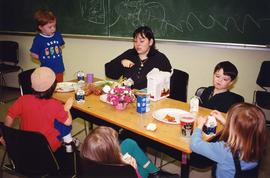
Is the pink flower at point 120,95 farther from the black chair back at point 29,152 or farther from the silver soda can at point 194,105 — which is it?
the black chair back at point 29,152

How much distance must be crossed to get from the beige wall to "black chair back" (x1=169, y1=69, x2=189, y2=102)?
1.01m

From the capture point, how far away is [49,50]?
3.84 meters

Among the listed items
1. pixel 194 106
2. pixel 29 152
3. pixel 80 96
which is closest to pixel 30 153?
pixel 29 152

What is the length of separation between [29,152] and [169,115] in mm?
1058

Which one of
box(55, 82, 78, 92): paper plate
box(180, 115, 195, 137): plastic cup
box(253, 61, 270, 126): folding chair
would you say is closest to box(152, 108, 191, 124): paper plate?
box(180, 115, 195, 137): plastic cup

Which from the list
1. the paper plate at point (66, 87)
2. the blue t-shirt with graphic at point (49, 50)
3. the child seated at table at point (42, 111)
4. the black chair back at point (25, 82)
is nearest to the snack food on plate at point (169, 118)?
the child seated at table at point (42, 111)

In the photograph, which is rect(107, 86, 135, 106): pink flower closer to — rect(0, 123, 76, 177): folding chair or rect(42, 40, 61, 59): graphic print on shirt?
rect(0, 123, 76, 177): folding chair

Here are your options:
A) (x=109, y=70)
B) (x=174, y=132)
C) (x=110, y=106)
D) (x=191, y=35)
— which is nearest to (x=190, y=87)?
(x=191, y=35)

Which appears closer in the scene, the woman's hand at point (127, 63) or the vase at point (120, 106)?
the vase at point (120, 106)

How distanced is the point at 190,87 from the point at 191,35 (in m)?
0.75

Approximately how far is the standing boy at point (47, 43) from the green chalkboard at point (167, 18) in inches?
33.0

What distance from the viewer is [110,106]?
2.54 m

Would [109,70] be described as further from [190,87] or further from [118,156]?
[118,156]

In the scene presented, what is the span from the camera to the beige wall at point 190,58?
12.4 ft
